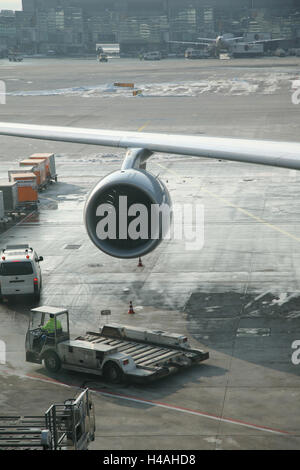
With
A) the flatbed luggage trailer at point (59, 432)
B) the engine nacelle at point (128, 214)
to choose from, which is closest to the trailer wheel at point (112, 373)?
the engine nacelle at point (128, 214)

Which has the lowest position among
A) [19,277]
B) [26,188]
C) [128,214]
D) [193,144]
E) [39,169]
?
[19,277]

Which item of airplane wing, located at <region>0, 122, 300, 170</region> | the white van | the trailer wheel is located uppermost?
airplane wing, located at <region>0, 122, 300, 170</region>

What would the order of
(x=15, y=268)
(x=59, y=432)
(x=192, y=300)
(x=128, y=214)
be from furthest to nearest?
1. (x=15, y=268)
2. (x=192, y=300)
3. (x=128, y=214)
4. (x=59, y=432)

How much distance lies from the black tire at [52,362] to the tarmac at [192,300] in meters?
0.25

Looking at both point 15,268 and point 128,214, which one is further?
point 15,268

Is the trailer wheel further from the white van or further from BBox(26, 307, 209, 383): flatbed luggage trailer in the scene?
the white van

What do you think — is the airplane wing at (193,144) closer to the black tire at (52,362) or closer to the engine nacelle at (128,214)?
the engine nacelle at (128,214)

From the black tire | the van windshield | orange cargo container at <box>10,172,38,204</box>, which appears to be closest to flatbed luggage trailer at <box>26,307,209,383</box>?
the black tire

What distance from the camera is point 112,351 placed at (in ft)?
69.5

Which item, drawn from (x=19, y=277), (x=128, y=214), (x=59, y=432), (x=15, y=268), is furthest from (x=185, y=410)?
(x=15, y=268)

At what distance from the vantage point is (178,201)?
43188mm

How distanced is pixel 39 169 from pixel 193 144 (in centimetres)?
2727

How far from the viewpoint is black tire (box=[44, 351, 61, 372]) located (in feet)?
71.6

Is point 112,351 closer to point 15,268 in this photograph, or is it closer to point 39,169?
point 15,268
